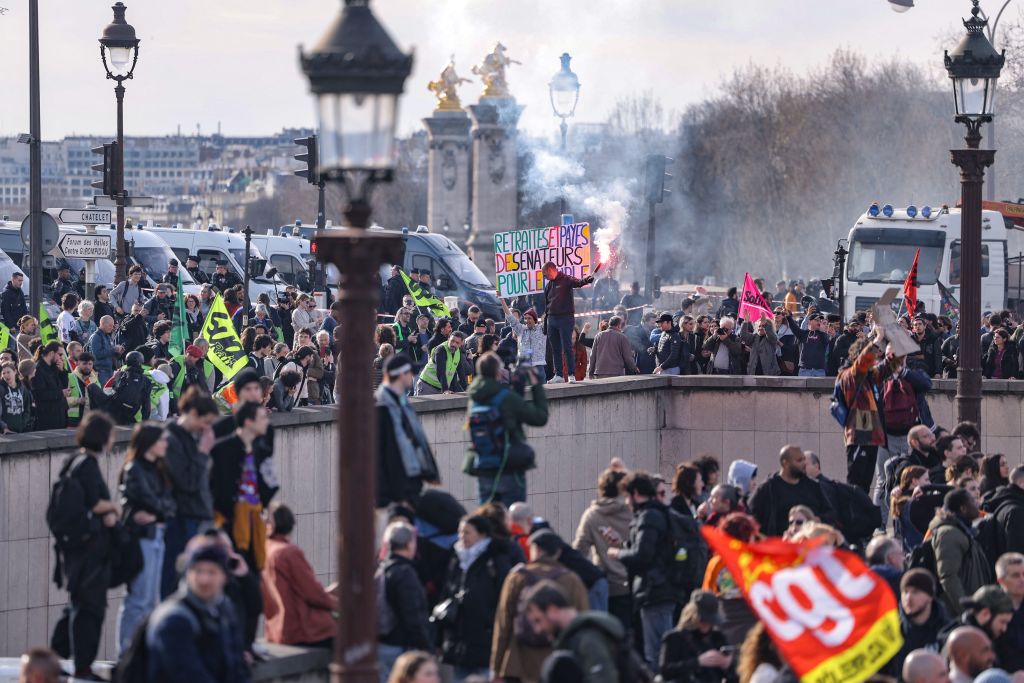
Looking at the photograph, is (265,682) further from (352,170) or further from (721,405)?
(721,405)

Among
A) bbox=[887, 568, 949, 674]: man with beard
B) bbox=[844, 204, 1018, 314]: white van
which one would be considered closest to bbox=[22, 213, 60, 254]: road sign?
bbox=[887, 568, 949, 674]: man with beard

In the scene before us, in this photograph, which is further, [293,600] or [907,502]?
[907,502]

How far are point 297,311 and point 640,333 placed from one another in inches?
191

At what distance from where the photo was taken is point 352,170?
8.93 metres

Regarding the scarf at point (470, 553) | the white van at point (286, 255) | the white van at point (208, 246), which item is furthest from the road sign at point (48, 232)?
the white van at point (286, 255)

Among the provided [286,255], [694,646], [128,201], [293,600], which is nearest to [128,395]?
[293,600]

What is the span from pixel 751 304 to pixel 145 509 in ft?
58.0

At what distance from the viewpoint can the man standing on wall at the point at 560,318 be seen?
77.6 feet

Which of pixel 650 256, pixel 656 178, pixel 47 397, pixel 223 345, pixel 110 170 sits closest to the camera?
pixel 47 397

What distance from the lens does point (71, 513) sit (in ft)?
38.8

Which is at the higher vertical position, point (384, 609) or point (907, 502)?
point (907, 502)

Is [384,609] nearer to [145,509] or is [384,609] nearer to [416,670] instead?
[145,509]

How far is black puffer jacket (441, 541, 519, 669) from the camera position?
12406mm

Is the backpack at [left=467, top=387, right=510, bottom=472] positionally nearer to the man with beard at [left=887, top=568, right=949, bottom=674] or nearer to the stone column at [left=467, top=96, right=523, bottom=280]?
the man with beard at [left=887, top=568, right=949, bottom=674]
